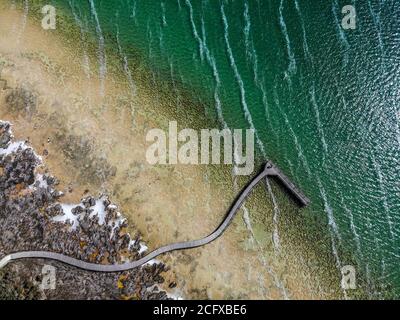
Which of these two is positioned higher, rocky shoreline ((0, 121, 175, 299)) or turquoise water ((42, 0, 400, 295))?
turquoise water ((42, 0, 400, 295))

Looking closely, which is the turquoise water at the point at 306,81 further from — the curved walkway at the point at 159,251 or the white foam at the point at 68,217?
the white foam at the point at 68,217

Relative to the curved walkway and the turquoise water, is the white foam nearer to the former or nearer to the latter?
the curved walkway

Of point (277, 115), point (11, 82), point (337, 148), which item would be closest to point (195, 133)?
point (277, 115)

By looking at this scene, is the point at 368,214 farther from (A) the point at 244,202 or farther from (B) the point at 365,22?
(B) the point at 365,22

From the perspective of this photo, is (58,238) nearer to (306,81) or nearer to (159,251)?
(159,251)

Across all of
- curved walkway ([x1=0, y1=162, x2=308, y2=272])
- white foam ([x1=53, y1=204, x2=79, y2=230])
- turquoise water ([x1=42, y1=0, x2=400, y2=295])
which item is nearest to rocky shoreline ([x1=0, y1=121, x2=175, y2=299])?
white foam ([x1=53, y1=204, x2=79, y2=230])

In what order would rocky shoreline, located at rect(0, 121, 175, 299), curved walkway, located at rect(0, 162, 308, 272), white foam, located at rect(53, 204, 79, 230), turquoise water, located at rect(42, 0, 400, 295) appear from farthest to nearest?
turquoise water, located at rect(42, 0, 400, 295) → white foam, located at rect(53, 204, 79, 230) → curved walkway, located at rect(0, 162, 308, 272) → rocky shoreline, located at rect(0, 121, 175, 299)

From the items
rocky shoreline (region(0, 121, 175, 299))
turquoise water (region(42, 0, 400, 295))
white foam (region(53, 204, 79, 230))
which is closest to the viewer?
rocky shoreline (region(0, 121, 175, 299))
